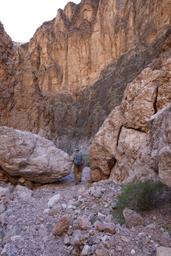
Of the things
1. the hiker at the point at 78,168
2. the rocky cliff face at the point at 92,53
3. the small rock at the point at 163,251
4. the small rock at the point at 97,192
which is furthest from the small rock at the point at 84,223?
the rocky cliff face at the point at 92,53

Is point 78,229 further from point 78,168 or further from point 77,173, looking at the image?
point 78,168

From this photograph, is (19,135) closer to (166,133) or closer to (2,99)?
(2,99)

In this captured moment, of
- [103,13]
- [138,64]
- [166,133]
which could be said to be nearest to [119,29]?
[103,13]

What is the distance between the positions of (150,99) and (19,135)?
3814 mm

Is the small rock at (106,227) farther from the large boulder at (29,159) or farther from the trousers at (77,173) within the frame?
the trousers at (77,173)

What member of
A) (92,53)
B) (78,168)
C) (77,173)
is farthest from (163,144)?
(92,53)

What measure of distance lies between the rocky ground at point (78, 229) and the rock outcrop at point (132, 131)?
1.32 m

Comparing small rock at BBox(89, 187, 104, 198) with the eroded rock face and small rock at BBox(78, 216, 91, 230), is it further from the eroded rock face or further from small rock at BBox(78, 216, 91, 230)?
the eroded rock face

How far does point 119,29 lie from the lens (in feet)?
145

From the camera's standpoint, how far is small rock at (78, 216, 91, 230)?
4.50 m

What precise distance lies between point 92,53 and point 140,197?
44.9m

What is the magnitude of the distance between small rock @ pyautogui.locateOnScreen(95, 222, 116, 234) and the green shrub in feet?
1.25

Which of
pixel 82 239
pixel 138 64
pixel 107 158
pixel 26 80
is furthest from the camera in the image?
pixel 138 64

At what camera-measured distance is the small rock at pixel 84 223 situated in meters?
4.50
